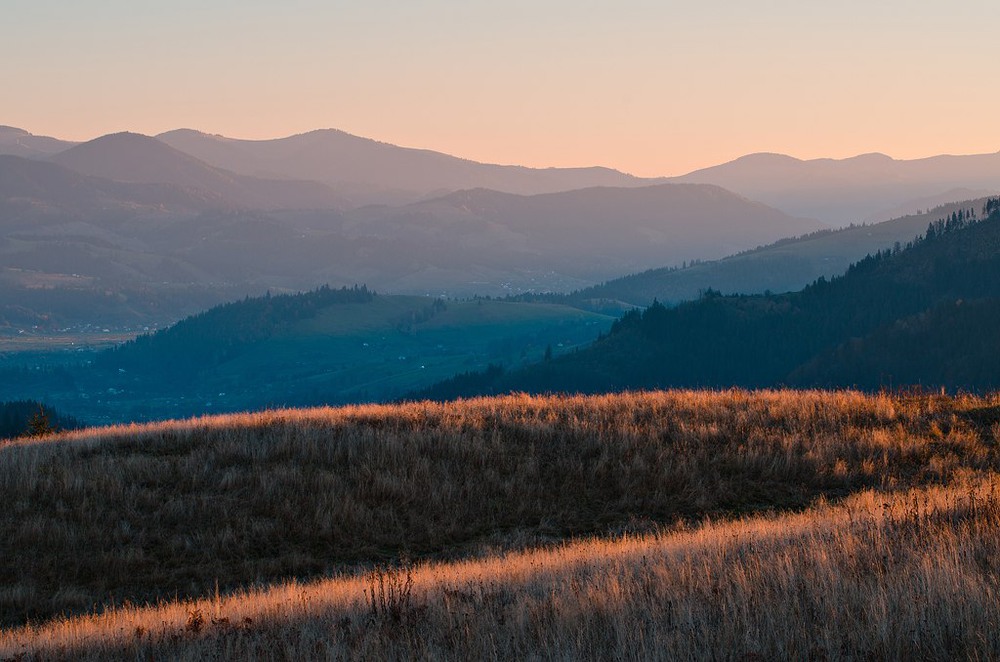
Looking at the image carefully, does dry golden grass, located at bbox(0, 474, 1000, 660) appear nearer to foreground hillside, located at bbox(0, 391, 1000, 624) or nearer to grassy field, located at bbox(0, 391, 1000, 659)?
grassy field, located at bbox(0, 391, 1000, 659)

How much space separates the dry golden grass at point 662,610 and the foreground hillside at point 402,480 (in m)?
4.20

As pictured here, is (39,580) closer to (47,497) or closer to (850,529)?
(47,497)

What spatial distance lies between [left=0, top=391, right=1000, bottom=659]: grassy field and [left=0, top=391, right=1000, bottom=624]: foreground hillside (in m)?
0.06


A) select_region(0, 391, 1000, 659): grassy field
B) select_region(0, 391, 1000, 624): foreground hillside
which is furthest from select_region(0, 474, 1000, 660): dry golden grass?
select_region(0, 391, 1000, 624): foreground hillside

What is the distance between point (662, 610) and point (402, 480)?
10141mm

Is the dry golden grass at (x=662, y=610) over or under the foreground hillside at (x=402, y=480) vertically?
over

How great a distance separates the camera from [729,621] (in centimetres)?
765

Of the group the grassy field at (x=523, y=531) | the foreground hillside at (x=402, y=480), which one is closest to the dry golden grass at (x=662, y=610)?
the grassy field at (x=523, y=531)

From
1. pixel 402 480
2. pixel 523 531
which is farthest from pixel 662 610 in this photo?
pixel 402 480

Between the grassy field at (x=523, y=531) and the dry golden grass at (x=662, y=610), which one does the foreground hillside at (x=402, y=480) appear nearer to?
the grassy field at (x=523, y=531)

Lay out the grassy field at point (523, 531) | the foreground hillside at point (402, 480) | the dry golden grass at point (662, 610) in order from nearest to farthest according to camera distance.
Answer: the dry golden grass at point (662, 610) < the grassy field at point (523, 531) < the foreground hillside at point (402, 480)

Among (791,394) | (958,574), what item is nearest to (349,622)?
(958,574)

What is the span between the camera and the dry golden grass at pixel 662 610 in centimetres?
718

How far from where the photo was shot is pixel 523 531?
1630 centimetres
